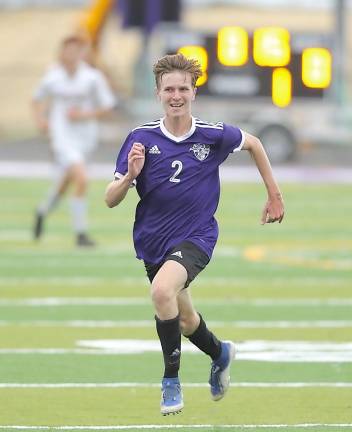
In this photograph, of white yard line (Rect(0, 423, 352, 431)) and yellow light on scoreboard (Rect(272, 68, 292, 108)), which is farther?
yellow light on scoreboard (Rect(272, 68, 292, 108))

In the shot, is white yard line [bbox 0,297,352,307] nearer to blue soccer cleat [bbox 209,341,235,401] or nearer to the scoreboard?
blue soccer cleat [bbox 209,341,235,401]

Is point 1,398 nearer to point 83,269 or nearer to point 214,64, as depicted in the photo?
point 83,269

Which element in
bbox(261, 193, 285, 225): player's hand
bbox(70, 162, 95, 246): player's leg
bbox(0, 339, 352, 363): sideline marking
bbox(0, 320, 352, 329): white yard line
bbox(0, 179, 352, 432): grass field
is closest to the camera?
bbox(261, 193, 285, 225): player's hand

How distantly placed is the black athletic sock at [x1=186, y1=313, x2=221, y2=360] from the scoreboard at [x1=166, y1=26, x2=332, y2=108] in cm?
2066

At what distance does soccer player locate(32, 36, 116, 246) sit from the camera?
1658 cm

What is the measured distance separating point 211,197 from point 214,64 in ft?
70.1

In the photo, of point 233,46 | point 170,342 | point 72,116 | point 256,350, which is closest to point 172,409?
point 170,342

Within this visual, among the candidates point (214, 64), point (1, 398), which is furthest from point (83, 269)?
point (214, 64)

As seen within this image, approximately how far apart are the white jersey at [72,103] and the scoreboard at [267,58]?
1208 cm

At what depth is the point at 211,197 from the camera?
27.0ft

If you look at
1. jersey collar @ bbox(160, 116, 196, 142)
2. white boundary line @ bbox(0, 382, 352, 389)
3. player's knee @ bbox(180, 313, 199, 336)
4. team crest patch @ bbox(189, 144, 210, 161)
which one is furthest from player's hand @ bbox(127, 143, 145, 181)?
white boundary line @ bbox(0, 382, 352, 389)

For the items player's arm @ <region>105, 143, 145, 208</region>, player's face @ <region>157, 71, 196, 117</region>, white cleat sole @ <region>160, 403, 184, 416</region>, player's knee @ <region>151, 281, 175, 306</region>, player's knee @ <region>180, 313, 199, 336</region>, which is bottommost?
white cleat sole @ <region>160, 403, 184, 416</region>

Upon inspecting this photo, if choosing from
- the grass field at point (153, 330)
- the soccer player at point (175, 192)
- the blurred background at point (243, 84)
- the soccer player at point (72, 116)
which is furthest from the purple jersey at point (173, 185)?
the blurred background at point (243, 84)

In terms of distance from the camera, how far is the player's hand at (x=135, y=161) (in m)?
7.80
